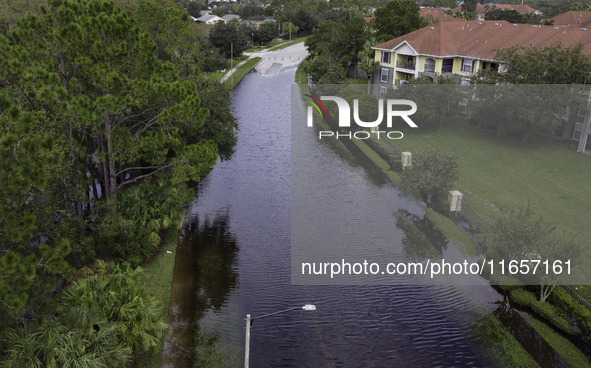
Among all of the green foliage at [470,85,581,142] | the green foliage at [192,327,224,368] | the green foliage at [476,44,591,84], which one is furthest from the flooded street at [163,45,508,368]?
the green foliage at [476,44,591,84]

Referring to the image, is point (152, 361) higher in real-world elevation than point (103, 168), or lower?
lower

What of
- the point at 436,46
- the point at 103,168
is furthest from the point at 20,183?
the point at 436,46

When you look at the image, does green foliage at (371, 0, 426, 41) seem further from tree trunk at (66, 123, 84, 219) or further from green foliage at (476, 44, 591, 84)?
tree trunk at (66, 123, 84, 219)

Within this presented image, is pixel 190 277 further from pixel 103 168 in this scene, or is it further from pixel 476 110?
pixel 476 110

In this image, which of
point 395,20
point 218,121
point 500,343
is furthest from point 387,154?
point 395,20

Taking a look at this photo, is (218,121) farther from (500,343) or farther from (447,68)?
(447,68)

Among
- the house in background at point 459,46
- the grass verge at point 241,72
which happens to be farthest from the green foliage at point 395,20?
the grass verge at point 241,72
